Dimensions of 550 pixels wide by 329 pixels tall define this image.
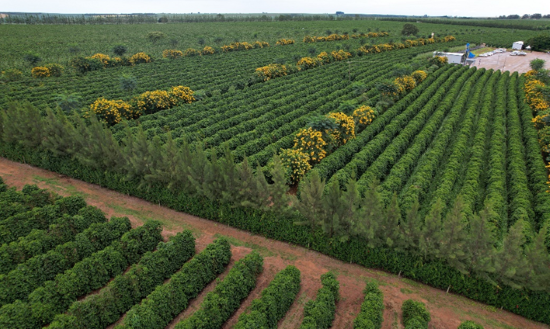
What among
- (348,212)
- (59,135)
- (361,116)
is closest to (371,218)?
(348,212)

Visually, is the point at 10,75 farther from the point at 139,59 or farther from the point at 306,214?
the point at 306,214

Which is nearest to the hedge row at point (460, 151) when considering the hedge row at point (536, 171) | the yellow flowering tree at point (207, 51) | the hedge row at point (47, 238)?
the hedge row at point (536, 171)

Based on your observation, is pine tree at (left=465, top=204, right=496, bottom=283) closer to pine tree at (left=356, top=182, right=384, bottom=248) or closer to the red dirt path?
the red dirt path

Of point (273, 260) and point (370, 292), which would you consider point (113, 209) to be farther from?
point (370, 292)

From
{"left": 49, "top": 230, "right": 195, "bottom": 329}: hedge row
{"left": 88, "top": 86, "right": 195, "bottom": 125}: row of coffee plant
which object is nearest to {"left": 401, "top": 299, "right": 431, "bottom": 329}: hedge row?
{"left": 49, "top": 230, "right": 195, "bottom": 329}: hedge row

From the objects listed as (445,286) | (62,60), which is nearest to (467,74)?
(445,286)

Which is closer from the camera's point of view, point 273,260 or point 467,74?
point 273,260
